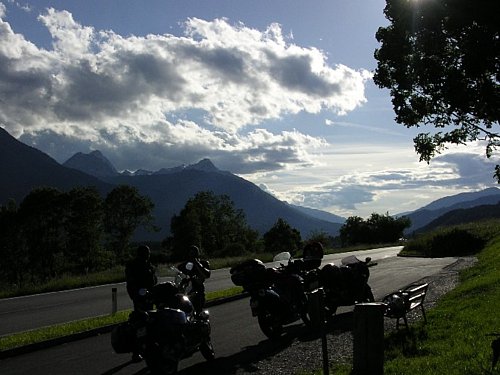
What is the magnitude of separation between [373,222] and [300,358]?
331 ft

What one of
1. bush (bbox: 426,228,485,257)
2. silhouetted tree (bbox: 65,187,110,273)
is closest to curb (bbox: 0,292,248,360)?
bush (bbox: 426,228,485,257)

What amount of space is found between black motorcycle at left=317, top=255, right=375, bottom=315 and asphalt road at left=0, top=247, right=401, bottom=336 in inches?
266

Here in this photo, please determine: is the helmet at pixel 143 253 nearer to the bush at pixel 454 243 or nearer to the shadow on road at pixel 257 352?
the shadow on road at pixel 257 352

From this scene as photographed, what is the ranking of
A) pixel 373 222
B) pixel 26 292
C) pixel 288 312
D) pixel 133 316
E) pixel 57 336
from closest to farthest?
pixel 133 316, pixel 288 312, pixel 57 336, pixel 26 292, pixel 373 222

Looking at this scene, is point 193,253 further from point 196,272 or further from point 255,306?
point 255,306

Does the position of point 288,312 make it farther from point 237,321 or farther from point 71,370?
point 71,370

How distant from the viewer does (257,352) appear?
916cm

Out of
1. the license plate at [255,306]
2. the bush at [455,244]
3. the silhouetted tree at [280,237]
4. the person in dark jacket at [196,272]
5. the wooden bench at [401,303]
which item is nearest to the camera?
the person in dark jacket at [196,272]

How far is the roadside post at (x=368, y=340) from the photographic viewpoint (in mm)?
6855

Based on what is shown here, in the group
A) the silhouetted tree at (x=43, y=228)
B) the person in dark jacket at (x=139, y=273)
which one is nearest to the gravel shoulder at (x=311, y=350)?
the person in dark jacket at (x=139, y=273)

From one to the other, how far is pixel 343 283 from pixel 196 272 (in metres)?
4.35

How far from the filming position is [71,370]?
27.5 ft

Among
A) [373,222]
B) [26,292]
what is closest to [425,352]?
[26,292]

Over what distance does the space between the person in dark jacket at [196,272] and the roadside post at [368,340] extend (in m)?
2.90
